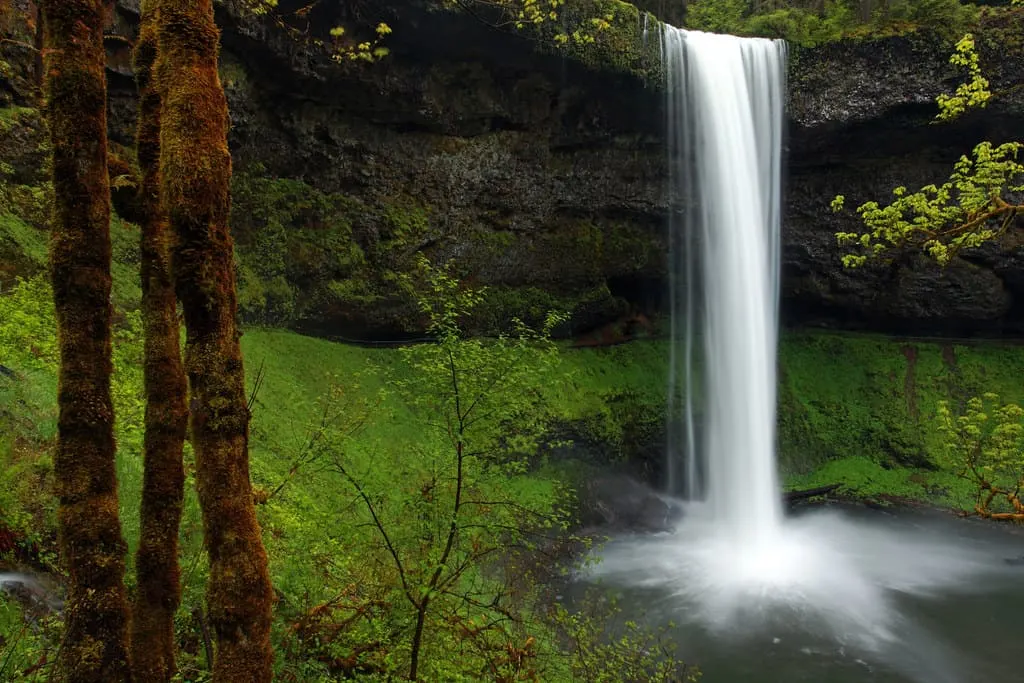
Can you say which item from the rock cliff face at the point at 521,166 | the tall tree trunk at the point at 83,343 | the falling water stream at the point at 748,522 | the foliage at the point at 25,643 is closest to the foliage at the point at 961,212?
the tall tree trunk at the point at 83,343

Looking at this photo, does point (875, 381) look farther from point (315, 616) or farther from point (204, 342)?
point (204, 342)

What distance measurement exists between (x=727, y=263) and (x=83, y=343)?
53.9ft

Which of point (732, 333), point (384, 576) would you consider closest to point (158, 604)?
point (384, 576)

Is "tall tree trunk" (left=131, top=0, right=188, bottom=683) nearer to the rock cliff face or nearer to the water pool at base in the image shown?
the water pool at base

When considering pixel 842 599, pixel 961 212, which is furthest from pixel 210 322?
pixel 842 599

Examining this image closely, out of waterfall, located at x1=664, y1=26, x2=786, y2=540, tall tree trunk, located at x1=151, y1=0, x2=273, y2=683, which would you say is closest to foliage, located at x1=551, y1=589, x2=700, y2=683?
tall tree trunk, located at x1=151, y1=0, x2=273, y2=683

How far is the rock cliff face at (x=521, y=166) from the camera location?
13.5 m

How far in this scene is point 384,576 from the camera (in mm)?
4965

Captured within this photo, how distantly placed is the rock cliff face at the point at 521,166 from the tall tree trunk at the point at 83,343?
997 cm

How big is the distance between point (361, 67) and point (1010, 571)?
58.3 ft

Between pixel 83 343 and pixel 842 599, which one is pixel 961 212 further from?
pixel 842 599

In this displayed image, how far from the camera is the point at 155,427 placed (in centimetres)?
339

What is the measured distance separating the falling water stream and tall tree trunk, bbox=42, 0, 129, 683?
895 centimetres

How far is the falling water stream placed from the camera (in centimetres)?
1020
